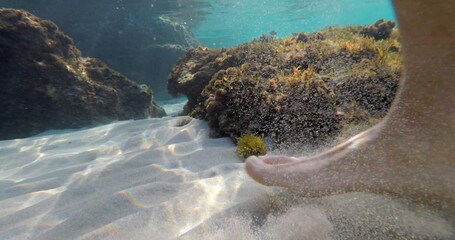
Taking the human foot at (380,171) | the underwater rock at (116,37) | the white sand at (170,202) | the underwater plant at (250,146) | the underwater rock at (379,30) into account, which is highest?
the underwater rock at (116,37)

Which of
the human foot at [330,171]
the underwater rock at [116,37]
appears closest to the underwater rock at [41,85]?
the human foot at [330,171]

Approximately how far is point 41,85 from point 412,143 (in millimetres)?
8779

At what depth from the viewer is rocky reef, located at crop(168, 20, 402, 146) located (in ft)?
12.5

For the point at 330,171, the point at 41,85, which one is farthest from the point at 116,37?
the point at 330,171

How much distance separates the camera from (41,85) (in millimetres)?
7621

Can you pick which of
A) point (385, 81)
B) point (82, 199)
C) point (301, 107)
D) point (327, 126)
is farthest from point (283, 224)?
point (385, 81)

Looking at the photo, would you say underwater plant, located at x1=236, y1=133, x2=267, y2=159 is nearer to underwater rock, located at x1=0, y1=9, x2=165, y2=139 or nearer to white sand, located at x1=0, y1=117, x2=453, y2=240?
white sand, located at x1=0, y1=117, x2=453, y2=240

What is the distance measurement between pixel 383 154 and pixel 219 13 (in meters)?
43.5

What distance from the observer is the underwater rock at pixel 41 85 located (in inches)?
293

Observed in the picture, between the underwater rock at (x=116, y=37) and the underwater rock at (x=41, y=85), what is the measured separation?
1075cm

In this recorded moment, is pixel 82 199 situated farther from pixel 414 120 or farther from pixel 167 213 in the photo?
pixel 414 120

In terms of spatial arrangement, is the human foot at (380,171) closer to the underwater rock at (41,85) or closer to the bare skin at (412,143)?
the bare skin at (412,143)

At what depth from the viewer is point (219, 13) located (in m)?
41.7

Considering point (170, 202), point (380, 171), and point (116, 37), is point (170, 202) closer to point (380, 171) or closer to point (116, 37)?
point (380, 171)
